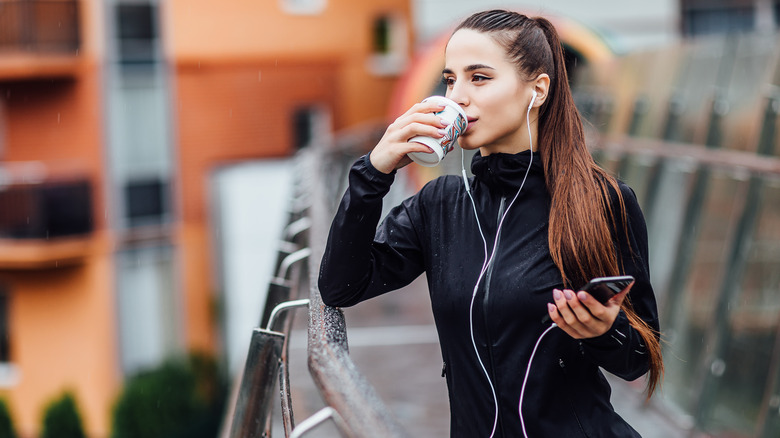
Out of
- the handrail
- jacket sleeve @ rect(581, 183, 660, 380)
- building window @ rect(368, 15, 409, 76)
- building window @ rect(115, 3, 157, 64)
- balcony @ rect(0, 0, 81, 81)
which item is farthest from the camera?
building window @ rect(368, 15, 409, 76)

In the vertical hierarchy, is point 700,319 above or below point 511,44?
below

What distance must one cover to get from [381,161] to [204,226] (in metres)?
17.6

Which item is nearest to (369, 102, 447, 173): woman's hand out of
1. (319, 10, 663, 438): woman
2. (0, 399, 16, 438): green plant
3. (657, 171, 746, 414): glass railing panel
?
(319, 10, 663, 438): woman

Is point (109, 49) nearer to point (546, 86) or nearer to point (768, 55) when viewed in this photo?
point (768, 55)

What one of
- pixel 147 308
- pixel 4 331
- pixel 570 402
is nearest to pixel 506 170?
pixel 570 402

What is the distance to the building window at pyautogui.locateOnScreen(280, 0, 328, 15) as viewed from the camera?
2081 cm

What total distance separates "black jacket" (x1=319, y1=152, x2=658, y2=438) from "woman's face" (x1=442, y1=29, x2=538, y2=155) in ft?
0.20

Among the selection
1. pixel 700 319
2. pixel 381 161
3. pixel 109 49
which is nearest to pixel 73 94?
pixel 109 49

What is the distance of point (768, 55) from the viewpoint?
5.86 meters

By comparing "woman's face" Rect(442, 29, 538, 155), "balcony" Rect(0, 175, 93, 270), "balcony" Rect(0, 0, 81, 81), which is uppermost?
"balcony" Rect(0, 0, 81, 81)

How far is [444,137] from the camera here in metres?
2.12

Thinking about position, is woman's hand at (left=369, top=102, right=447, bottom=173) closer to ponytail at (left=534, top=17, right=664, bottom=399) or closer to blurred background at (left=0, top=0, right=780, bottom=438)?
ponytail at (left=534, top=17, right=664, bottom=399)

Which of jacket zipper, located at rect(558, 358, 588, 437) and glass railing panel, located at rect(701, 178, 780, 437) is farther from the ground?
jacket zipper, located at rect(558, 358, 588, 437)

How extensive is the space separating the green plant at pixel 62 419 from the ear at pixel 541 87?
625 inches
